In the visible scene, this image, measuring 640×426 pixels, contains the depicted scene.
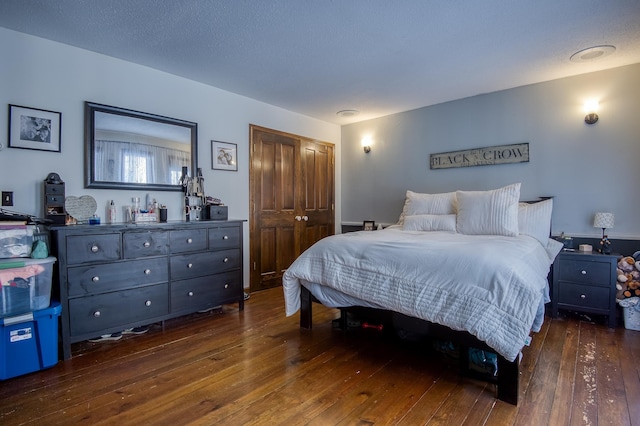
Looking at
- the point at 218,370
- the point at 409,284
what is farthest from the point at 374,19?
the point at 218,370

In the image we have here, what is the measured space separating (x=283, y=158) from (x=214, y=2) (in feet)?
7.87

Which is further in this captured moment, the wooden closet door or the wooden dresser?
the wooden closet door

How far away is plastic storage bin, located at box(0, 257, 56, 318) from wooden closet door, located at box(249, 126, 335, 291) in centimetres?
210

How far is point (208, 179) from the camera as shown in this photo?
3.55 metres

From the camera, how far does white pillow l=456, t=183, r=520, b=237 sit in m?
2.94

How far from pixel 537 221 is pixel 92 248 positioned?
3.82m

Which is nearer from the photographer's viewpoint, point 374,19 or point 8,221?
point 8,221

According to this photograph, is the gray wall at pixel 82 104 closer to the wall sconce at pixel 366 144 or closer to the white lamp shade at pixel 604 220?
the wall sconce at pixel 366 144

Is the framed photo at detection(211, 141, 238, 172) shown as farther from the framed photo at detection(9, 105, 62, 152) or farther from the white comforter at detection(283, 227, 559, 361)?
the white comforter at detection(283, 227, 559, 361)

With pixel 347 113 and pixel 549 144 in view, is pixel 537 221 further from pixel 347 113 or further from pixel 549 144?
pixel 347 113

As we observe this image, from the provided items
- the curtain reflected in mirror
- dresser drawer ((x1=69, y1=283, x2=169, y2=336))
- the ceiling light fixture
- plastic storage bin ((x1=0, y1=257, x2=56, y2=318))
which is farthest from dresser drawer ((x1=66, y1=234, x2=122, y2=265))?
the ceiling light fixture

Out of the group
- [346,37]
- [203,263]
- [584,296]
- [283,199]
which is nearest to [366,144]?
[283,199]

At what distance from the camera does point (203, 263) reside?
2.95 meters

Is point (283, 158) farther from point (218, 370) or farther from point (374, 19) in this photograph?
point (218, 370)
